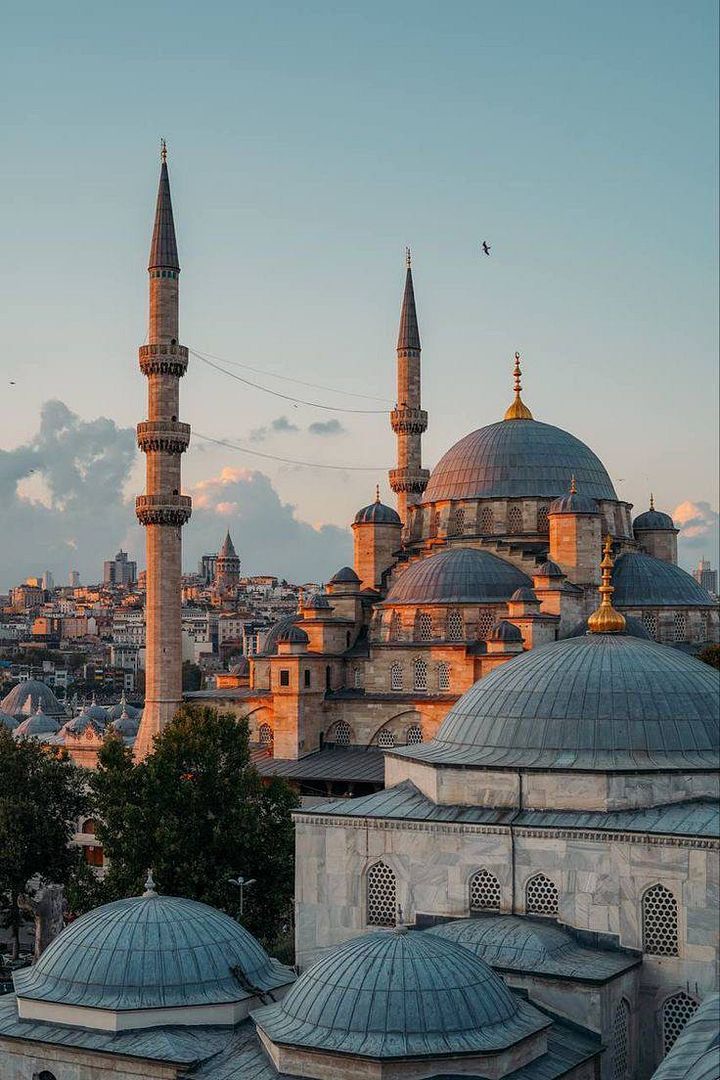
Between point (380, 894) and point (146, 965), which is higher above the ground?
point (380, 894)

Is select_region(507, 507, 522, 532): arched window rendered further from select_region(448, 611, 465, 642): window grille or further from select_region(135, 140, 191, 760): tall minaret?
select_region(135, 140, 191, 760): tall minaret

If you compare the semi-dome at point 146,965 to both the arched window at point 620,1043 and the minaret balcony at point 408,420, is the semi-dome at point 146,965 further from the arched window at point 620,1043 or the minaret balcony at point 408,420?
the minaret balcony at point 408,420

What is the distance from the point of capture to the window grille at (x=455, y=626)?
30.4m

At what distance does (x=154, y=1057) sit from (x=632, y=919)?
5.67m

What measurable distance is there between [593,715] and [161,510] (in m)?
16.9

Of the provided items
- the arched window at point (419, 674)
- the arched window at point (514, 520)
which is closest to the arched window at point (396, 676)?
the arched window at point (419, 674)

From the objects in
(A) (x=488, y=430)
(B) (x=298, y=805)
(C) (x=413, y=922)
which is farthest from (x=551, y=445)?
(C) (x=413, y=922)

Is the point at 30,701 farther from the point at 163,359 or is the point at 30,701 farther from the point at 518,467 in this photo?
the point at 518,467

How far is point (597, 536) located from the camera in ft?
102

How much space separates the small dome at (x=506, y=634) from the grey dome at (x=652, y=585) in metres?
3.83

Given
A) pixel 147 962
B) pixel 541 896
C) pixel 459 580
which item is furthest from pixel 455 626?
pixel 147 962

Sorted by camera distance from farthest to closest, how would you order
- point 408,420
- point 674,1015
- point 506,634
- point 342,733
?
point 408,420, point 342,733, point 506,634, point 674,1015

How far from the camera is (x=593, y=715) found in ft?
57.3

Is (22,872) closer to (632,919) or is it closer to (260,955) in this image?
(260,955)
